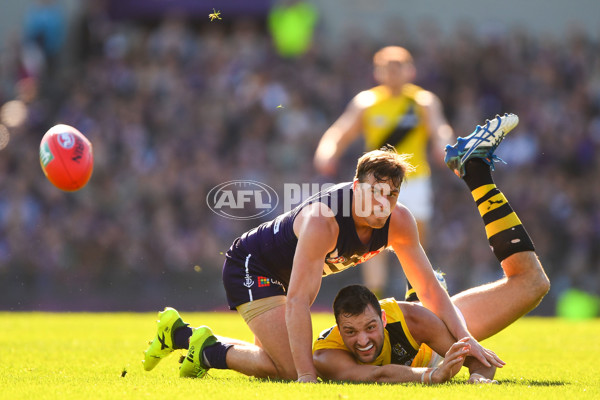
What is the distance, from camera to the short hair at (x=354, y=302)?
4996 millimetres

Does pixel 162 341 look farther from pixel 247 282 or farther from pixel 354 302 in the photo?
pixel 354 302

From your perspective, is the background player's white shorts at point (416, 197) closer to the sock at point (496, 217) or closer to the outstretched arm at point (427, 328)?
the sock at point (496, 217)

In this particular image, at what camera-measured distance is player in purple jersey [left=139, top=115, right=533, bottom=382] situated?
4980mm

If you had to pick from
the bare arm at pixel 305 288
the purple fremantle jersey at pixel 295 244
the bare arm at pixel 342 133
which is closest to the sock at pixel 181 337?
the purple fremantle jersey at pixel 295 244

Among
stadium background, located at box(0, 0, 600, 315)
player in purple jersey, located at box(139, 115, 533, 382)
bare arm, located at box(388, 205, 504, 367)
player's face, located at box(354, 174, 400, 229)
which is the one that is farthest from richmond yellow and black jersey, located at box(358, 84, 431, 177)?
stadium background, located at box(0, 0, 600, 315)

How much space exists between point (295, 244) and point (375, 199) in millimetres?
723

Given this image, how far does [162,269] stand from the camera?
13.9 meters

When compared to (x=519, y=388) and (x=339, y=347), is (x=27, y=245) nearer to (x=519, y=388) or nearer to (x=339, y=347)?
(x=339, y=347)

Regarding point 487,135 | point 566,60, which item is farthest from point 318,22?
point 487,135

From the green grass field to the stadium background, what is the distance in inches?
136

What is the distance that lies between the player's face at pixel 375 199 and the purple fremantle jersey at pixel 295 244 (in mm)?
90

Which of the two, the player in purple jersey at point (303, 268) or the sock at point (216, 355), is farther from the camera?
the sock at point (216, 355)

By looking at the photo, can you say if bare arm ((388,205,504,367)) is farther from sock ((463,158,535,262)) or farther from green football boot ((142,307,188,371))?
green football boot ((142,307,188,371))

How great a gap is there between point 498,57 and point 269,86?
4.22 meters
